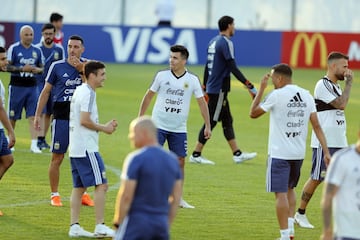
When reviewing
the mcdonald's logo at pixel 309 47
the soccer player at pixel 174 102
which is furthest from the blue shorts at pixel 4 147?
the mcdonald's logo at pixel 309 47

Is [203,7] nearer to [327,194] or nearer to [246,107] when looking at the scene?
[246,107]

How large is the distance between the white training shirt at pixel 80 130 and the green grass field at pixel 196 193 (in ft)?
3.42

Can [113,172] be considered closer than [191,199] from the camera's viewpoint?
No

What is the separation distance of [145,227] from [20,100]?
37.9 ft

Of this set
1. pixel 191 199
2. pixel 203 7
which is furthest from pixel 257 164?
pixel 203 7

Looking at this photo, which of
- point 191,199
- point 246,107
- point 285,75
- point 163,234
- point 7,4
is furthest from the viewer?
point 7,4

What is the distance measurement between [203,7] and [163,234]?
41.5 m

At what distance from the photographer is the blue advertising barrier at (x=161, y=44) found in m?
41.8

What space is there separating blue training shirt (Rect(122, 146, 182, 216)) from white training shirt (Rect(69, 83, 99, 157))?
11.9 ft

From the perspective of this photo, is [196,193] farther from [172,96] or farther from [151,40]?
[151,40]

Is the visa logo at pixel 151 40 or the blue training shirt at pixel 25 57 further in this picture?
the visa logo at pixel 151 40

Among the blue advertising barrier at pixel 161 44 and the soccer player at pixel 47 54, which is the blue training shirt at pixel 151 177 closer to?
the soccer player at pixel 47 54

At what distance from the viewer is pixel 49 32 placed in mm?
19938

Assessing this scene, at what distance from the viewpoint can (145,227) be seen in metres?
8.71
